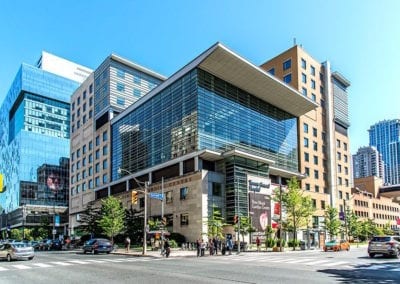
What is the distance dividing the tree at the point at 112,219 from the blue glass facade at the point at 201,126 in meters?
10.2

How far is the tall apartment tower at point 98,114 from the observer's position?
85.1 meters

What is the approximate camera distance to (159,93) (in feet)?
226

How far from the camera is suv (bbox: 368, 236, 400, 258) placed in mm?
31203

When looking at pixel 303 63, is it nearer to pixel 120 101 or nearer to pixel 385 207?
pixel 120 101

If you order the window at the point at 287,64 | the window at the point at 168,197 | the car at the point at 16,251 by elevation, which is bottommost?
the car at the point at 16,251

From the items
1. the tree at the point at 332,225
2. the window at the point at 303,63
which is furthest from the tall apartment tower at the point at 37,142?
the tree at the point at 332,225

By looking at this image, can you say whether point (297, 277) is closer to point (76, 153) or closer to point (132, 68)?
point (132, 68)

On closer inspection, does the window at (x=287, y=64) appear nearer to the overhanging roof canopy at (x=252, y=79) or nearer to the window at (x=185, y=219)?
the overhanging roof canopy at (x=252, y=79)

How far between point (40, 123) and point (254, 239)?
120m

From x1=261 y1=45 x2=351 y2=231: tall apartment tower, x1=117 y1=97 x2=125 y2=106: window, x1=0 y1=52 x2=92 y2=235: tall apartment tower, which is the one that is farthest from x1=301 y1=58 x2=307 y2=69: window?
x1=0 y1=52 x2=92 y2=235: tall apartment tower

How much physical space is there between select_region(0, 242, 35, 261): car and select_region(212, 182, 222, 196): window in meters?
29.7

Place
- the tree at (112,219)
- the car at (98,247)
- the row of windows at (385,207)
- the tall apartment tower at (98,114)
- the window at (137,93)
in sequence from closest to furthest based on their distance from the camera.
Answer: the car at (98,247) → the tree at (112,219) → the tall apartment tower at (98,114) → the window at (137,93) → the row of windows at (385,207)

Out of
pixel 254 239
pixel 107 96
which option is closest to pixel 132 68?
pixel 107 96

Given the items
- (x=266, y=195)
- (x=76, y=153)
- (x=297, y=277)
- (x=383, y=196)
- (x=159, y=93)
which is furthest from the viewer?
(x=383, y=196)
